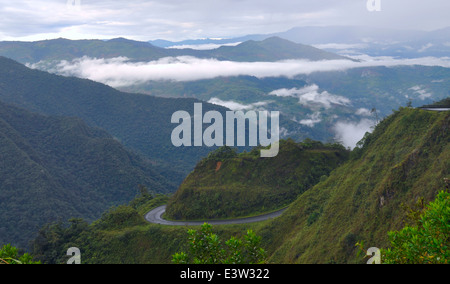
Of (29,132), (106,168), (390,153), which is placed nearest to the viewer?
(390,153)

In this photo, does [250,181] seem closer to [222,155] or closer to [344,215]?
[222,155]

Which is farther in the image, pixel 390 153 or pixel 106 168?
pixel 106 168

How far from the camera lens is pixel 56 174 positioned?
152 metres

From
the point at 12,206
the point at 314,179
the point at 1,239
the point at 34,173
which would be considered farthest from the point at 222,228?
the point at 34,173

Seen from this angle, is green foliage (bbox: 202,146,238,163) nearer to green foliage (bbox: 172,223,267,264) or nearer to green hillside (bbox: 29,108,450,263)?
green hillside (bbox: 29,108,450,263)

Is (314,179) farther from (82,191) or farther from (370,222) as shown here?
(82,191)

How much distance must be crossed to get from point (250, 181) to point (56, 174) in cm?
11652

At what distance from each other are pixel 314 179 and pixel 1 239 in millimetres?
89135

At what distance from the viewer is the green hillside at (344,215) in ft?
107

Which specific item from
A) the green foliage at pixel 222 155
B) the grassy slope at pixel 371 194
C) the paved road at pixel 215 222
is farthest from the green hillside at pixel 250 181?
the grassy slope at pixel 371 194

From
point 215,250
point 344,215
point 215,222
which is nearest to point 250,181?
point 215,222

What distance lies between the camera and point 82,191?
5782 inches

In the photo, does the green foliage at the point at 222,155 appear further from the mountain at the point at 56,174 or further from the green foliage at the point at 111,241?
the mountain at the point at 56,174

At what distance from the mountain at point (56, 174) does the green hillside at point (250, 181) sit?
2399 inches
